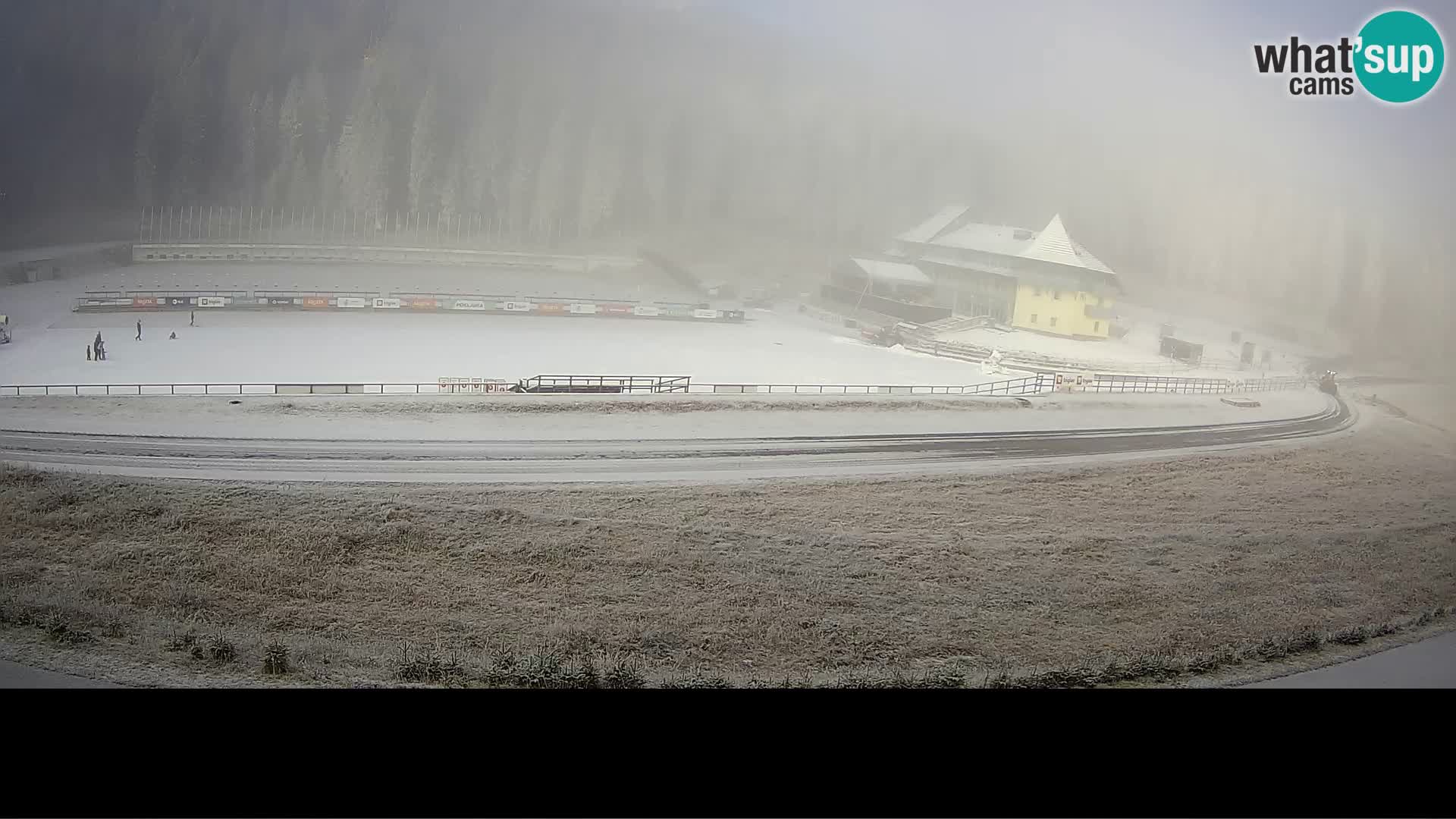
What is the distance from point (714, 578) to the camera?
32.2 ft

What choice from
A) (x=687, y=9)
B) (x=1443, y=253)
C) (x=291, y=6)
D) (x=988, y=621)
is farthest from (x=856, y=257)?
(x=291, y=6)

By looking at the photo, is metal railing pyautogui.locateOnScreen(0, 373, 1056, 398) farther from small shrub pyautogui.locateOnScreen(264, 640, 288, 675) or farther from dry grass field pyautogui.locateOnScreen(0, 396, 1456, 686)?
small shrub pyautogui.locateOnScreen(264, 640, 288, 675)

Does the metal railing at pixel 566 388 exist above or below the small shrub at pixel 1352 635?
above

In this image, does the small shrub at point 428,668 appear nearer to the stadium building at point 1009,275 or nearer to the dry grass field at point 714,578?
the dry grass field at point 714,578

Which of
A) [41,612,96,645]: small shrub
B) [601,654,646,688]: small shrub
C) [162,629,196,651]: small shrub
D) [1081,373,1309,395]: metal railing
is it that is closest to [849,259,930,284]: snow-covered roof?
[1081,373,1309,395]: metal railing

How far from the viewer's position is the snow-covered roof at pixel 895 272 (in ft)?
44.8

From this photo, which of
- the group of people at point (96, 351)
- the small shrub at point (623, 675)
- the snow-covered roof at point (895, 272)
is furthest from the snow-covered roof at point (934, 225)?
the group of people at point (96, 351)

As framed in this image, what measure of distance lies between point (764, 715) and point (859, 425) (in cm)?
593

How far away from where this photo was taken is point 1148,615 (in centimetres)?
985

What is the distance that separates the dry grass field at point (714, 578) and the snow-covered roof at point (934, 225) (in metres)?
3.66

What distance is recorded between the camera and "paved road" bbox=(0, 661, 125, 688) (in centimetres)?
754

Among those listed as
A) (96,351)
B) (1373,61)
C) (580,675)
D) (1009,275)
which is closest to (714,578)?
(580,675)

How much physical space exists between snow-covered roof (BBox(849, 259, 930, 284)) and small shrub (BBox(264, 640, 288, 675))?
8.91m

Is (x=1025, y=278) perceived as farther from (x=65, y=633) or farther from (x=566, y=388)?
(x=65, y=633)
